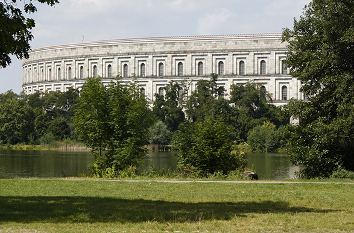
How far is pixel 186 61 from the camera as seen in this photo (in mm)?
135875

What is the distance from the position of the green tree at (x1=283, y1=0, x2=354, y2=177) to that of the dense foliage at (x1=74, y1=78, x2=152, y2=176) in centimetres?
920

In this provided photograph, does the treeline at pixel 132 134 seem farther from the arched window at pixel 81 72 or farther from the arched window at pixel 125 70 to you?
the arched window at pixel 81 72

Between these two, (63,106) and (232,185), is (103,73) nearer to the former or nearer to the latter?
(63,106)

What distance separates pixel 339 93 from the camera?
3144 centimetres

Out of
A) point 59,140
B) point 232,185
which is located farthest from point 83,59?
point 232,185

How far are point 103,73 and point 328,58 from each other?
11091 cm

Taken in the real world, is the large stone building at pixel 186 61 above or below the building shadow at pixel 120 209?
above

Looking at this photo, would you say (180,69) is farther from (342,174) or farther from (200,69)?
(342,174)

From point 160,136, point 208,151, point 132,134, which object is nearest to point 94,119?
point 132,134

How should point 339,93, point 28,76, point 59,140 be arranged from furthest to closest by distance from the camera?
point 28,76, point 59,140, point 339,93

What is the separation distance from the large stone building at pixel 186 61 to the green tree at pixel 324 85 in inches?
3722

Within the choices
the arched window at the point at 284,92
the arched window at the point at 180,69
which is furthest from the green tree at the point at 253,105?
the arched window at the point at 180,69

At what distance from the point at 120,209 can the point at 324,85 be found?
1904 centimetres

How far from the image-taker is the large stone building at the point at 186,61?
431 ft
